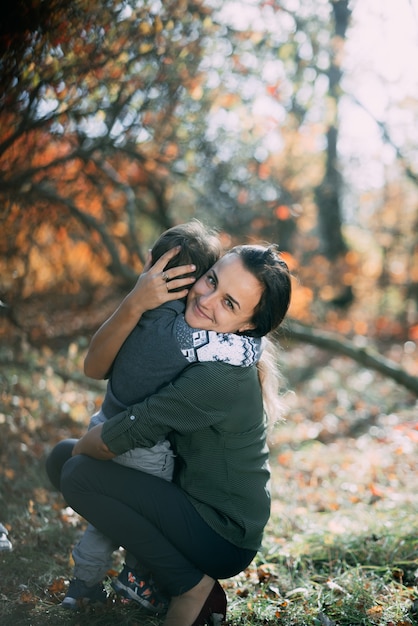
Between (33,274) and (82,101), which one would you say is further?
(33,274)

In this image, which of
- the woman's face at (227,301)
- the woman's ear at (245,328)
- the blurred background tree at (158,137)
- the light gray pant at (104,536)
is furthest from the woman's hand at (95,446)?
the blurred background tree at (158,137)

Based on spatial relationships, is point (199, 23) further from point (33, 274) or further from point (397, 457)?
point (397, 457)

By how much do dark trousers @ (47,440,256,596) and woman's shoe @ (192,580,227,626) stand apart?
0.23 feet

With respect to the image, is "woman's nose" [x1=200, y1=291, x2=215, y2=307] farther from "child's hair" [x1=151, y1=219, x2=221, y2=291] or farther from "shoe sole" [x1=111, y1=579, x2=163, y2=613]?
"shoe sole" [x1=111, y1=579, x2=163, y2=613]

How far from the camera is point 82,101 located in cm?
543

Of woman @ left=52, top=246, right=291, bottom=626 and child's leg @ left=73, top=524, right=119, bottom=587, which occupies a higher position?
woman @ left=52, top=246, right=291, bottom=626

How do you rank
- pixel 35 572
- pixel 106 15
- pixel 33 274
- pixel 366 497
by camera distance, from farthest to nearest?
pixel 33 274, pixel 366 497, pixel 106 15, pixel 35 572

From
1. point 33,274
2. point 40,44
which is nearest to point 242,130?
point 33,274

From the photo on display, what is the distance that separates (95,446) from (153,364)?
411 millimetres

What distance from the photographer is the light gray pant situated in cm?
274

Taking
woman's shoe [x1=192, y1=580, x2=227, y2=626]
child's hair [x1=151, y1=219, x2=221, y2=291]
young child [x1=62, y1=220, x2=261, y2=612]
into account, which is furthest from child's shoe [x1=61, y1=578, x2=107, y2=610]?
child's hair [x1=151, y1=219, x2=221, y2=291]

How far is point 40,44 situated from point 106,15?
59cm

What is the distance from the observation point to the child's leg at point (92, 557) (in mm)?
2822

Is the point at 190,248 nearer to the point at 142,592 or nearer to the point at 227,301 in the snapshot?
the point at 227,301
